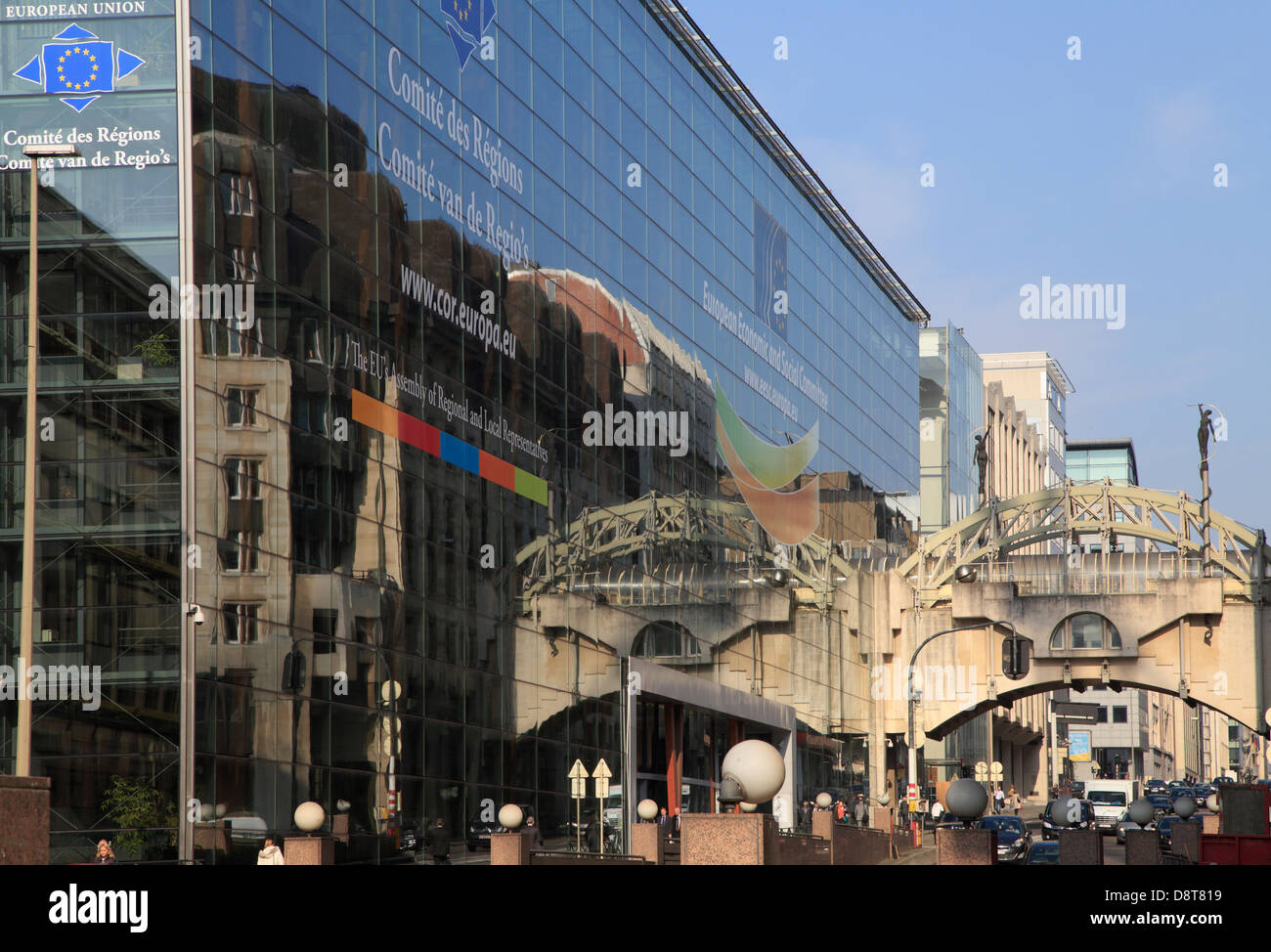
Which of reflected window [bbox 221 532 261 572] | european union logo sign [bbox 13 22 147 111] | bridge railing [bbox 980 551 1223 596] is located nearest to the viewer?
reflected window [bbox 221 532 261 572]

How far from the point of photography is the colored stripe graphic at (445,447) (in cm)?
3662

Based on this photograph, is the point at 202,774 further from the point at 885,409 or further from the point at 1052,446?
the point at 1052,446

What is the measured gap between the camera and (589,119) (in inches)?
1970

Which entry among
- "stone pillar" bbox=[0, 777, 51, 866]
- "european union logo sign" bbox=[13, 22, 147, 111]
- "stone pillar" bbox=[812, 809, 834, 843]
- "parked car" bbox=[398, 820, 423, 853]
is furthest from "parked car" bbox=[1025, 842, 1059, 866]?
"stone pillar" bbox=[0, 777, 51, 866]

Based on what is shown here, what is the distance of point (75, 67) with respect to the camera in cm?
3216

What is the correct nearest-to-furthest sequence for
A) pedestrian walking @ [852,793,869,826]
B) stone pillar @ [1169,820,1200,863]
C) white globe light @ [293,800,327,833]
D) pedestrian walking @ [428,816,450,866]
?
white globe light @ [293,800,327,833]
stone pillar @ [1169,820,1200,863]
pedestrian walking @ [428,816,450,866]
pedestrian walking @ [852,793,869,826]

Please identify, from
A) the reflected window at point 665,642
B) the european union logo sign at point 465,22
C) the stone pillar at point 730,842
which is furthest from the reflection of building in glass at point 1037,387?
the stone pillar at point 730,842

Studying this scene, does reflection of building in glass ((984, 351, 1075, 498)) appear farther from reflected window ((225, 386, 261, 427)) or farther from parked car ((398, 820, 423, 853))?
reflected window ((225, 386, 261, 427))

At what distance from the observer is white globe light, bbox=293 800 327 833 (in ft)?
96.9

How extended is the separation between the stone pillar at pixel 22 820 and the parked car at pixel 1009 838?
3737 centimetres

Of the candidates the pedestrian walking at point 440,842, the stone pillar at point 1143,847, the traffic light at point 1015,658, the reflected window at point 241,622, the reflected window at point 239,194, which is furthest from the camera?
the traffic light at point 1015,658

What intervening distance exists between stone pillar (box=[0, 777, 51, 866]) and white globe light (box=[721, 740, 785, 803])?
985 cm

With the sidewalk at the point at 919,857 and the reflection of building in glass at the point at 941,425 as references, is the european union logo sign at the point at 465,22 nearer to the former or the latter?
the sidewalk at the point at 919,857

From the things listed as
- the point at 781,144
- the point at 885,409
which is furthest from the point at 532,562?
the point at 885,409
